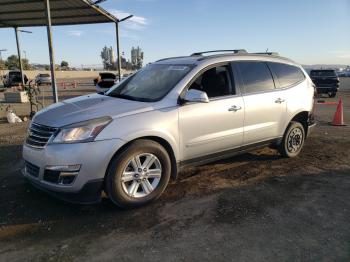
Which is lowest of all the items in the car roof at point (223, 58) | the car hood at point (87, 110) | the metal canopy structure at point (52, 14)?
the car hood at point (87, 110)

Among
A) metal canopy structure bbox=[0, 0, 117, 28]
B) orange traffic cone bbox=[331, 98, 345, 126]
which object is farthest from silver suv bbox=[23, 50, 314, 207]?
metal canopy structure bbox=[0, 0, 117, 28]

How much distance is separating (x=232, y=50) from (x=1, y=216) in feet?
13.8

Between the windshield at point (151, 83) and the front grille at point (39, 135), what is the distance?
4.00 ft

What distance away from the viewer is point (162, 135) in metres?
4.32

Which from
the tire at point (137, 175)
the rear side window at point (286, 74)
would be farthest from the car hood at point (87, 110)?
the rear side window at point (286, 74)

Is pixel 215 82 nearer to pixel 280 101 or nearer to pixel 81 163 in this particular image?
pixel 280 101

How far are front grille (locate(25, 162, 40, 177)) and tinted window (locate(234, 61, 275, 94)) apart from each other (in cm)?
312

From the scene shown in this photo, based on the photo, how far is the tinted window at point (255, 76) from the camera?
209 inches

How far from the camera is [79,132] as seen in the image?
386 cm

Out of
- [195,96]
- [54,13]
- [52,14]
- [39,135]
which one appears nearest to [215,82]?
[195,96]

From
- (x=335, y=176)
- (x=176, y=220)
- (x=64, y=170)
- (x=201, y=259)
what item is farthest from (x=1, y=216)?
(x=335, y=176)

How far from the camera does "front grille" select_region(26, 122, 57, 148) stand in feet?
13.0

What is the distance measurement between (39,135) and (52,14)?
1210cm

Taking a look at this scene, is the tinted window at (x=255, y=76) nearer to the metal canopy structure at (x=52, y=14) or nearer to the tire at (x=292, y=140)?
the tire at (x=292, y=140)
